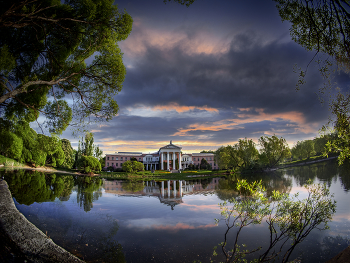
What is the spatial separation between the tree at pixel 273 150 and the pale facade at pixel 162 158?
953 inches

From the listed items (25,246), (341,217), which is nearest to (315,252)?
(341,217)

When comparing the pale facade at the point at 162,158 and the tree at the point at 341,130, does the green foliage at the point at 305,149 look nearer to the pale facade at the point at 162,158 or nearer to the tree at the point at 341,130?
the pale facade at the point at 162,158

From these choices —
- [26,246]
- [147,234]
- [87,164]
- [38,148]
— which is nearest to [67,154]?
[87,164]

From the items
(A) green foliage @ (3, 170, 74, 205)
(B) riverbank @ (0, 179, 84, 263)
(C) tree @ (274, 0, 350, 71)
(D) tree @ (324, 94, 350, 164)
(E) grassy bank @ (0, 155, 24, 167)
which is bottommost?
(A) green foliage @ (3, 170, 74, 205)

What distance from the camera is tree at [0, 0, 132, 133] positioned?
792 centimetres

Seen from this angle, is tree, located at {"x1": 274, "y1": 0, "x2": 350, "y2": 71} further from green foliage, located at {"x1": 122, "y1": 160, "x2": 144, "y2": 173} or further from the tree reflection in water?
green foliage, located at {"x1": 122, "y1": 160, "x2": 144, "y2": 173}

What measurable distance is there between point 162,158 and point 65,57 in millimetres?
52671

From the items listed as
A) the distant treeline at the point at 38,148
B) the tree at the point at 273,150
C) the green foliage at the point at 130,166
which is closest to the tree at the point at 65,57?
the distant treeline at the point at 38,148

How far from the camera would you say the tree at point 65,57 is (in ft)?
26.0

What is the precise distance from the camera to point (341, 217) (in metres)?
7.56

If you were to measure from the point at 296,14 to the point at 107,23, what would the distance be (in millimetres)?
7458

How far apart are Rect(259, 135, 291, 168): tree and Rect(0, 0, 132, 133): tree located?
139 ft

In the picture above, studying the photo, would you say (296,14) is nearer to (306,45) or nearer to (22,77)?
(306,45)

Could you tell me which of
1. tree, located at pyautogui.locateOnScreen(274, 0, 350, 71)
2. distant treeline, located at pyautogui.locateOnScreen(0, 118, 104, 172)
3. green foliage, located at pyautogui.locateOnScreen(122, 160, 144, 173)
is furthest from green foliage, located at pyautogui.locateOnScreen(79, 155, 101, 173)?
tree, located at pyautogui.locateOnScreen(274, 0, 350, 71)
